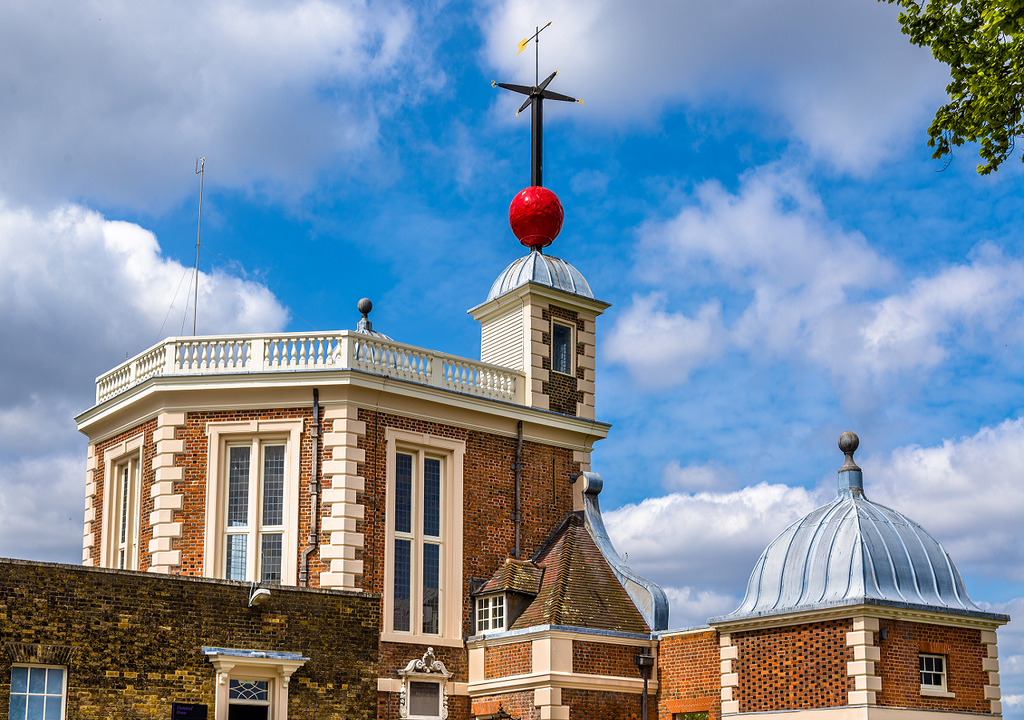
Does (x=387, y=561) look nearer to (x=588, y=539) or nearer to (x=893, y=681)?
(x=588, y=539)

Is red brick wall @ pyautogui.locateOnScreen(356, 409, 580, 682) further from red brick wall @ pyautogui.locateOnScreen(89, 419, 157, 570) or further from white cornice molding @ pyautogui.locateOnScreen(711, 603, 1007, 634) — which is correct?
white cornice molding @ pyautogui.locateOnScreen(711, 603, 1007, 634)

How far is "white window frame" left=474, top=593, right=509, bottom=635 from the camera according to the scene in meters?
26.6

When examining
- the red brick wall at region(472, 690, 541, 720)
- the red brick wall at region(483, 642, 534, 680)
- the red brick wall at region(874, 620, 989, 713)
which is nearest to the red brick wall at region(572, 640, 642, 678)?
the red brick wall at region(483, 642, 534, 680)

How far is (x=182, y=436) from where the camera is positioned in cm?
2647

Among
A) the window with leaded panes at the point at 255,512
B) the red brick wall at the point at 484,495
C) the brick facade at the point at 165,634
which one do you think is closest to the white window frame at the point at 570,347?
the red brick wall at the point at 484,495

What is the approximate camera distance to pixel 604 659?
2559 cm

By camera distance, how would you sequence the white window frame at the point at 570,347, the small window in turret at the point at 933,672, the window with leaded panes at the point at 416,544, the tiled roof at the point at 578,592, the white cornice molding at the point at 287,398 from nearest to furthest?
the small window in turret at the point at 933,672
the tiled roof at the point at 578,592
the white cornice molding at the point at 287,398
the window with leaded panes at the point at 416,544
the white window frame at the point at 570,347

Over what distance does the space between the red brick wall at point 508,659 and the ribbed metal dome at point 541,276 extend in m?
9.20

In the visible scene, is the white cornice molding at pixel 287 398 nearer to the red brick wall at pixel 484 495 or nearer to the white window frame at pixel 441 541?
the red brick wall at pixel 484 495

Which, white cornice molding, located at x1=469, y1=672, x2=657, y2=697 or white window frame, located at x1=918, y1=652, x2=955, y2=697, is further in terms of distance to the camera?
white cornice molding, located at x1=469, y1=672, x2=657, y2=697

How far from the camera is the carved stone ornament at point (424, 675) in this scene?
25.5 meters

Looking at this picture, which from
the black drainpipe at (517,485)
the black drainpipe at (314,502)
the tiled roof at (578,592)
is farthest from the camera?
the black drainpipe at (517,485)

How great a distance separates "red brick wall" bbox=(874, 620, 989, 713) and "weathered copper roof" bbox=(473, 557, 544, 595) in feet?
25.7

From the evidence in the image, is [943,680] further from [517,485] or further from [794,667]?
[517,485]
